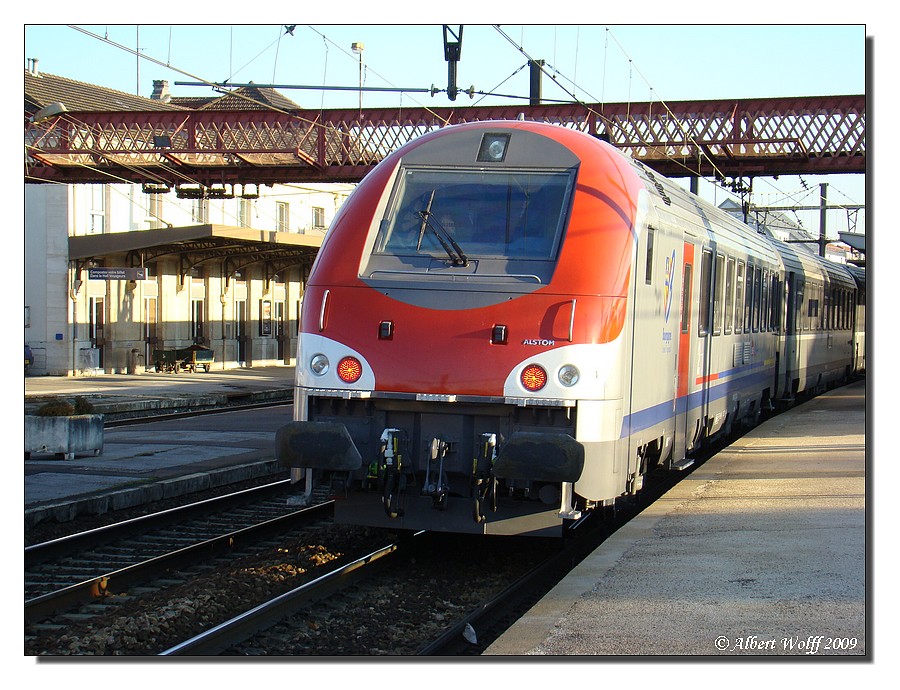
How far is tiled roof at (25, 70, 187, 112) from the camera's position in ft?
64.0

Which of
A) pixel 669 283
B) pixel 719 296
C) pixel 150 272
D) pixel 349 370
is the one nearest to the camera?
pixel 349 370

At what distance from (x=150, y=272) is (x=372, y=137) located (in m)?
16.6

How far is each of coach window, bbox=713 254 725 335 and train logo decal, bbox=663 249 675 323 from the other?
2141 mm

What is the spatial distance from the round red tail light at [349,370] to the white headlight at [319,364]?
0.11 meters

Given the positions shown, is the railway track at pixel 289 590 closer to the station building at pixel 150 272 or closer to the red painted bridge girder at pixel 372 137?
the red painted bridge girder at pixel 372 137

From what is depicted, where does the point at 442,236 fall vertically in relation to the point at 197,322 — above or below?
above

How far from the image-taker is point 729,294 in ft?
39.6

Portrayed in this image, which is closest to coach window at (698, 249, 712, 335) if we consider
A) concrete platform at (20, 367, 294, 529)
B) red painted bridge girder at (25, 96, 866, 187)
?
red painted bridge girder at (25, 96, 866, 187)

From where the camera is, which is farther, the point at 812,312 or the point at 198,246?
the point at 198,246

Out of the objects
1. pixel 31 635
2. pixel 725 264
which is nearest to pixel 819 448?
pixel 725 264

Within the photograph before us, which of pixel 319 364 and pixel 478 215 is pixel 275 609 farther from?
pixel 478 215

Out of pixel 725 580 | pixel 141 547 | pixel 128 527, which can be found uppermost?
pixel 725 580

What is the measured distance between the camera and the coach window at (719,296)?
11290 mm

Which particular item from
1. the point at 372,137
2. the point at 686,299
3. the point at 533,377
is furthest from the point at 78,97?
the point at 533,377
